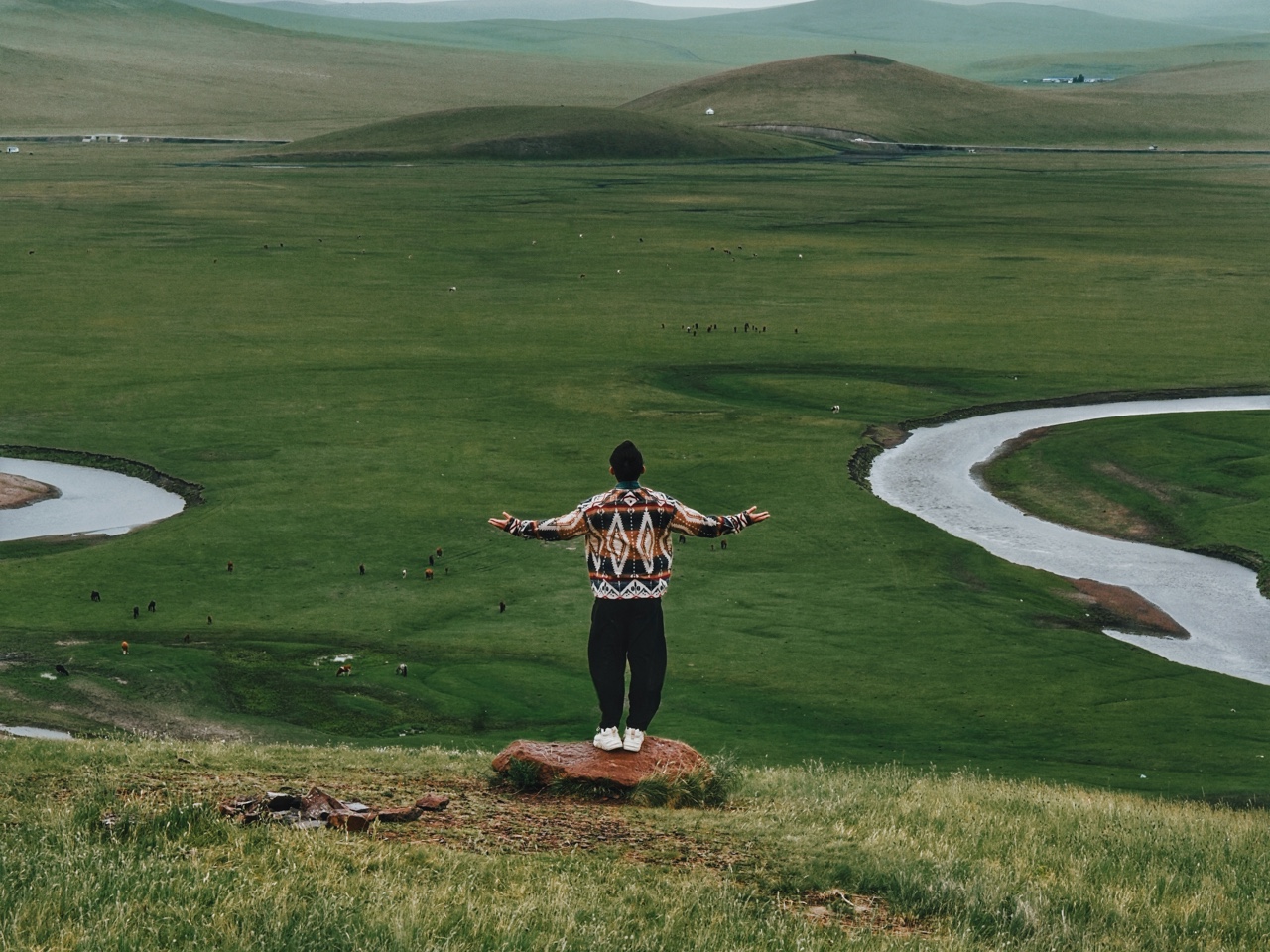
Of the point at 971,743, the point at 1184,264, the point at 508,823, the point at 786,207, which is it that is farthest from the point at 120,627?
the point at 786,207

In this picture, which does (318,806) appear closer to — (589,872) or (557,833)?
(557,833)

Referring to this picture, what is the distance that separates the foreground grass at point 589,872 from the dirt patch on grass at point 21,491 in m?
34.0

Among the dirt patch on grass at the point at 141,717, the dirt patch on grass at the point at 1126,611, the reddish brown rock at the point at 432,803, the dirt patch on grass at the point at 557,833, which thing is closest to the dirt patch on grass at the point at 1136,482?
the dirt patch on grass at the point at 1126,611

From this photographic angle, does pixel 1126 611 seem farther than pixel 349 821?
Yes

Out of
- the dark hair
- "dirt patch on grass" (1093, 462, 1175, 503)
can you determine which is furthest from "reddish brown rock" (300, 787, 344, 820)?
"dirt patch on grass" (1093, 462, 1175, 503)

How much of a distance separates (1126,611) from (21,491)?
1297 inches

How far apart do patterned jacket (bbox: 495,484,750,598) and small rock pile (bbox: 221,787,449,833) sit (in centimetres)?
285

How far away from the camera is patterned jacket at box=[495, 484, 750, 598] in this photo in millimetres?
15469

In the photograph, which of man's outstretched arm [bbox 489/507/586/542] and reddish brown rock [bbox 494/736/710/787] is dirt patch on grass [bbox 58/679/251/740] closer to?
reddish brown rock [bbox 494/736/710/787]

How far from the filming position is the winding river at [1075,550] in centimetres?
3925

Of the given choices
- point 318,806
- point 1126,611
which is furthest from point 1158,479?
point 318,806

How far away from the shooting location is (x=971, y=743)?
102 ft

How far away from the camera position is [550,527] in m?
15.8

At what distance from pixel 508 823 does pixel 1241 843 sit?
26.1ft
